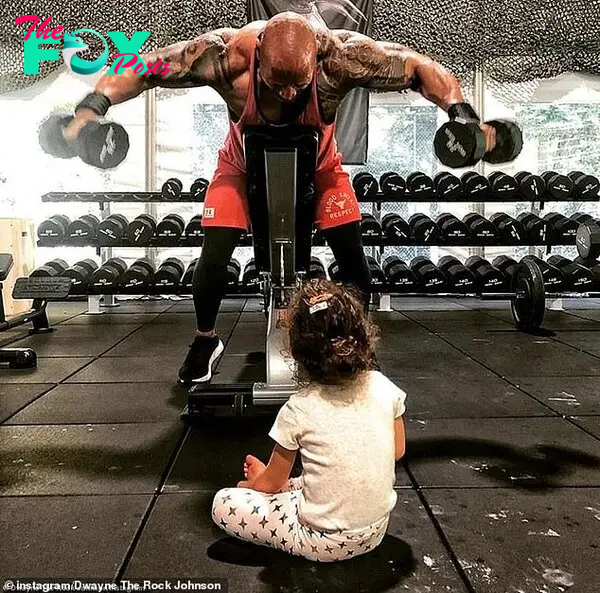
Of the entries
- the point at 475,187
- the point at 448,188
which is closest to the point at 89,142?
the point at 448,188

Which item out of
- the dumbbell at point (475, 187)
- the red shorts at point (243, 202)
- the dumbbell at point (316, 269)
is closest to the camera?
the red shorts at point (243, 202)

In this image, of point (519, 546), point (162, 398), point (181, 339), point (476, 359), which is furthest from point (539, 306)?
point (519, 546)

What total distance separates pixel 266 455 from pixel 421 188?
334 cm

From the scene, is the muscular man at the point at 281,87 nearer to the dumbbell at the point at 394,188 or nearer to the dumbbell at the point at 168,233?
the dumbbell at the point at 168,233

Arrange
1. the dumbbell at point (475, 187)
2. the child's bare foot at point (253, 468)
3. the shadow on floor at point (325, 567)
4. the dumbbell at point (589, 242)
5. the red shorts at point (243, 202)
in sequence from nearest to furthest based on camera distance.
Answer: the shadow on floor at point (325, 567), the child's bare foot at point (253, 468), the red shorts at point (243, 202), the dumbbell at point (589, 242), the dumbbell at point (475, 187)

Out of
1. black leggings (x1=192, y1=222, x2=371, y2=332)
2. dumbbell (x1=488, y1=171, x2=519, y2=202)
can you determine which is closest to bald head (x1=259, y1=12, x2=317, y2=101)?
black leggings (x1=192, y1=222, x2=371, y2=332)

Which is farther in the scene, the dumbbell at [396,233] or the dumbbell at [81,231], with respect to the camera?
the dumbbell at [396,233]

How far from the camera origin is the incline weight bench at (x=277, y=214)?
1972 mm

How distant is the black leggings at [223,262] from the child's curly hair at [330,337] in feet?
3.51

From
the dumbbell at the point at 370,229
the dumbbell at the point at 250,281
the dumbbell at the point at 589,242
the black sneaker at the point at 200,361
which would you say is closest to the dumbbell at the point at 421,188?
the dumbbell at the point at 370,229

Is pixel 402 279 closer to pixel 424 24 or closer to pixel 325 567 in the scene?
pixel 424 24

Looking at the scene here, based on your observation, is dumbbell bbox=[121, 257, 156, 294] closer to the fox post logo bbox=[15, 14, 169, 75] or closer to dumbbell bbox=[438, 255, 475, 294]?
the fox post logo bbox=[15, 14, 169, 75]

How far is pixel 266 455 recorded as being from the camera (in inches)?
70.3

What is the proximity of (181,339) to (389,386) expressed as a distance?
8.50ft
